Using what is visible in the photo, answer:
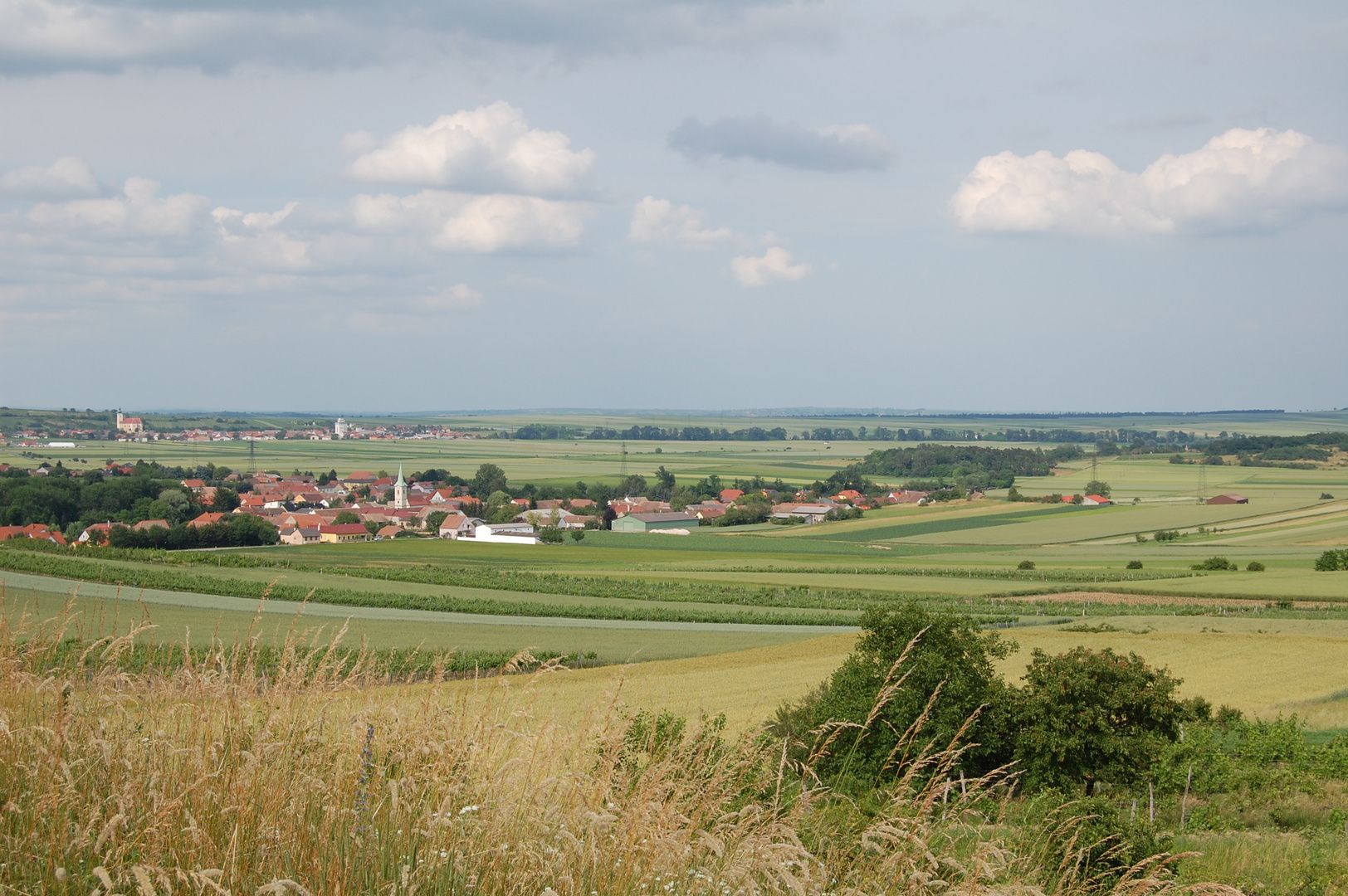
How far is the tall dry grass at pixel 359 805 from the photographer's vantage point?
10.0 feet

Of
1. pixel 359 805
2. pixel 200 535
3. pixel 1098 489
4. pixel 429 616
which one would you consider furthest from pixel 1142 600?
pixel 1098 489

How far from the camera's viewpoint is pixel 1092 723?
67.1ft

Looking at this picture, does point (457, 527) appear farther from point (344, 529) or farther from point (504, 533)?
point (344, 529)

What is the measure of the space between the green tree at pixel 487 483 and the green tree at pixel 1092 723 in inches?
4270

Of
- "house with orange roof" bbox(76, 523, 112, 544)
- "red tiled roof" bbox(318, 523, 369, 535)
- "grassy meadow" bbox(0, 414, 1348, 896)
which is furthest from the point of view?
"red tiled roof" bbox(318, 523, 369, 535)

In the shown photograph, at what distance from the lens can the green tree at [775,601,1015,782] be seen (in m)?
19.6

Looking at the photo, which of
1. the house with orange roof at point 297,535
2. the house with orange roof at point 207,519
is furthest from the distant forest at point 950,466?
the house with orange roof at point 207,519

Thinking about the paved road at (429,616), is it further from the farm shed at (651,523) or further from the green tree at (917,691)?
the farm shed at (651,523)

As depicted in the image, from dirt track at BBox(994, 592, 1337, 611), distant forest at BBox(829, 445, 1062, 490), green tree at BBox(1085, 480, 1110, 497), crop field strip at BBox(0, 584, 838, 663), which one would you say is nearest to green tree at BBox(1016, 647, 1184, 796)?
crop field strip at BBox(0, 584, 838, 663)

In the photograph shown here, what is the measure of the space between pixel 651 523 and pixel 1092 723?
78.1 meters

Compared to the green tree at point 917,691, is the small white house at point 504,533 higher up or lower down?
lower down

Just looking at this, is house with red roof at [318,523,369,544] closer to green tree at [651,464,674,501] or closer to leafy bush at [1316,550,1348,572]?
green tree at [651,464,674,501]

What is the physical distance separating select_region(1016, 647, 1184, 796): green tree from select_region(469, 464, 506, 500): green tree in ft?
356

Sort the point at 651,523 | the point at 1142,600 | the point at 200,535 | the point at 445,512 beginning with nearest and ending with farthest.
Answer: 1. the point at 1142,600
2. the point at 200,535
3. the point at 651,523
4. the point at 445,512
